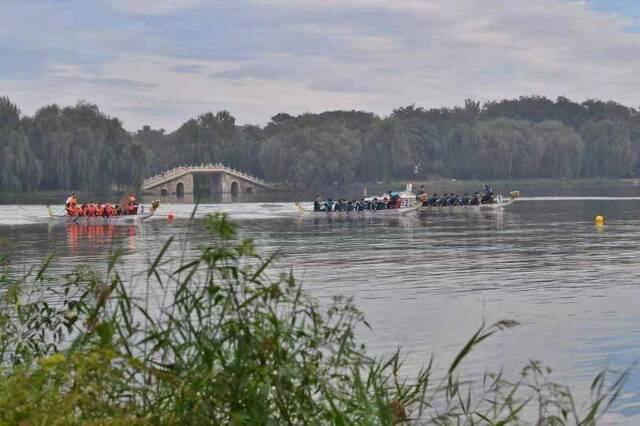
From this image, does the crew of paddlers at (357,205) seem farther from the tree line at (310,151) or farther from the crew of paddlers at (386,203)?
the tree line at (310,151)

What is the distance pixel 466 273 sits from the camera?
31.3 m

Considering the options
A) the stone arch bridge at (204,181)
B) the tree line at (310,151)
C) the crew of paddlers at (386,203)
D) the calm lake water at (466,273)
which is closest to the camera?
the calm lake water at (466,273)

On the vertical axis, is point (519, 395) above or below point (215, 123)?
below

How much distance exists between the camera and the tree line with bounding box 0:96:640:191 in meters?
108

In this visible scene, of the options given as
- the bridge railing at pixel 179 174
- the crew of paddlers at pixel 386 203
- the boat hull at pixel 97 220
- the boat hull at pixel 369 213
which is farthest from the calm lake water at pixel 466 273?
the bridge railing at pixel 179 174

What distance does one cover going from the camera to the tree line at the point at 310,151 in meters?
108

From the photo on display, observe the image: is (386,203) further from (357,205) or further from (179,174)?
(179,174)

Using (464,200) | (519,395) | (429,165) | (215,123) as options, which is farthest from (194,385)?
(215,123)

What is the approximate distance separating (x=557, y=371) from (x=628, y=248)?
985 inches

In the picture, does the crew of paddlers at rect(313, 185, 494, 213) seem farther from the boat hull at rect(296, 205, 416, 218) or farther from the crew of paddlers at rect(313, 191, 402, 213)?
the boat hull at rect(296, 205, 416, 218)

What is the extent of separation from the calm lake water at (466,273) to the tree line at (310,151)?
43592mm

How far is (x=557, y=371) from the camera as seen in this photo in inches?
649

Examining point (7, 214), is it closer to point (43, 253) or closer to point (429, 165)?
point (43, 253)

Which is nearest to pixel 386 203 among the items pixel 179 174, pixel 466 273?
pixel 466 273
